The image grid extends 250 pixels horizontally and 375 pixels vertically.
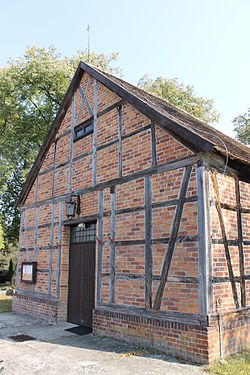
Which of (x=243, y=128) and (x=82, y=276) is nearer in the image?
(x=82, y=276)

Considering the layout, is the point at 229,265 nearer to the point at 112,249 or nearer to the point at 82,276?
the point at 112,249

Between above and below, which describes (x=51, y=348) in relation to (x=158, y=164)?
below

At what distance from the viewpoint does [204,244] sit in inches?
219

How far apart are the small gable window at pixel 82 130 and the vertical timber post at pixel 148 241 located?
3113 mm

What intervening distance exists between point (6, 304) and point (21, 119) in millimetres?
12395

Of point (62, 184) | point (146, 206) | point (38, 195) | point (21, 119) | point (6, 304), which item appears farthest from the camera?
point (21, 119)

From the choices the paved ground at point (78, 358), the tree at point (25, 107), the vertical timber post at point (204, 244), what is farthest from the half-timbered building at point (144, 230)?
the tree at point (25, 107)

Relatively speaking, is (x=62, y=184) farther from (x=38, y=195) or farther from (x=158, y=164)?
(x=158, y=164)

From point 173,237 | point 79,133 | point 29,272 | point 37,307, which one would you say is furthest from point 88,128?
point 37,307

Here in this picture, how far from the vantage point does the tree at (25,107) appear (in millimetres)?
19484

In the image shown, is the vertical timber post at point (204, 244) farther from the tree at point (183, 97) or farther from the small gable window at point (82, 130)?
the tree at point (183, 97)

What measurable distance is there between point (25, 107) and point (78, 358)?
1845 cm

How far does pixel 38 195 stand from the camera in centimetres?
1122

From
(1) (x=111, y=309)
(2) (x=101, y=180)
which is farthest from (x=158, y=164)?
(1) (x=111, y=309)
